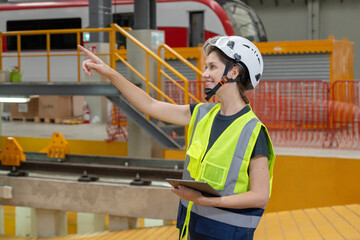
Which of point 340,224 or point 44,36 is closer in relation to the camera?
point 340,224

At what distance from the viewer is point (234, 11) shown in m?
14.8

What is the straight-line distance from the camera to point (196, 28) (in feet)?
50.0

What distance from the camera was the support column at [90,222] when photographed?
922cm

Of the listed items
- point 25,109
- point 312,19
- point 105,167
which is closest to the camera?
point 105,167

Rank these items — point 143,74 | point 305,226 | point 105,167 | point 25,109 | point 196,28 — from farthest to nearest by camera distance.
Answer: point 25,109 → point 196,28 → point 143,74 → point 105,167 → point 305,226

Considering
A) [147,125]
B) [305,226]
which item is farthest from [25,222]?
[305,226]

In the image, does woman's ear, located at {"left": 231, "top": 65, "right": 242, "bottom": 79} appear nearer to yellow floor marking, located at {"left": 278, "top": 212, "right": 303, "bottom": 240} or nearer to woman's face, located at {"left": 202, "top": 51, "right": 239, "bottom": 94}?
woman's face, located at {"left": 202, "top": 51, "right": 239, "bottom": 94}

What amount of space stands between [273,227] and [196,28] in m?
9.24

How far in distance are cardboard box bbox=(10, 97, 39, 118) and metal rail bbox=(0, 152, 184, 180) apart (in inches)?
243

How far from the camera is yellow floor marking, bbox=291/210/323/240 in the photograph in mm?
6574

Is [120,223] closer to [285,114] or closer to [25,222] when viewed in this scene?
[25,222]

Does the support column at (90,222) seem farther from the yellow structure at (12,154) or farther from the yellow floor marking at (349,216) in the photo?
the yellow floor marking at (349,216)

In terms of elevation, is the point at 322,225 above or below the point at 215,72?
below

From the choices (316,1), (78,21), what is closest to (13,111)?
(78,21)
